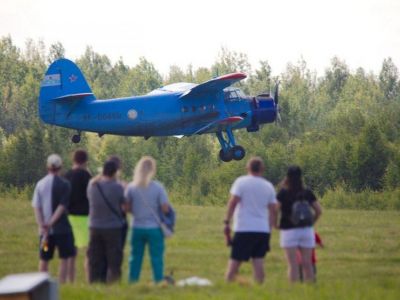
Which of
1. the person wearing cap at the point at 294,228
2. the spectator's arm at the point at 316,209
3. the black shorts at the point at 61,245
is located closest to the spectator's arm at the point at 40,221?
the black shorts at the point at 61,245

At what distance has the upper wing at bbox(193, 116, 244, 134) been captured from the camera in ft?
128

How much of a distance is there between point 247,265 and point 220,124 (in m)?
19.4

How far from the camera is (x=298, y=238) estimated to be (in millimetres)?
16125

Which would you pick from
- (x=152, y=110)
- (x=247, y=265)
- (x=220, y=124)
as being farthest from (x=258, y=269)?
(x=152, y=110)

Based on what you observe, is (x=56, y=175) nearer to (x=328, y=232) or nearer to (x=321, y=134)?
(x=328, y=232)

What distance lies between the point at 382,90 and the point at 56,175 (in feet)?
306

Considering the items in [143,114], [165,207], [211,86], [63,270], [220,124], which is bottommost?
[63,270]

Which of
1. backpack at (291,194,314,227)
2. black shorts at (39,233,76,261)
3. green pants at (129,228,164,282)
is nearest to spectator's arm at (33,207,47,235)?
black shorts at (39,233,76,261)

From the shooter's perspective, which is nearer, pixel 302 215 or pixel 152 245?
pixel 302 215

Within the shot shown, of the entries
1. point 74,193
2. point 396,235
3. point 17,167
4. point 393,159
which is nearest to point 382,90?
point 393,159

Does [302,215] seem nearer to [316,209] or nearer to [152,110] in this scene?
[316,209]

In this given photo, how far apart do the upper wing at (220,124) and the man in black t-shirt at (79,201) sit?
855 inches

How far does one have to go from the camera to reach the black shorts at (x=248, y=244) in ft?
52.9

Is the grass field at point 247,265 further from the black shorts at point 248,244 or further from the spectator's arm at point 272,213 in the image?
the spectator's arm at point 272,213
